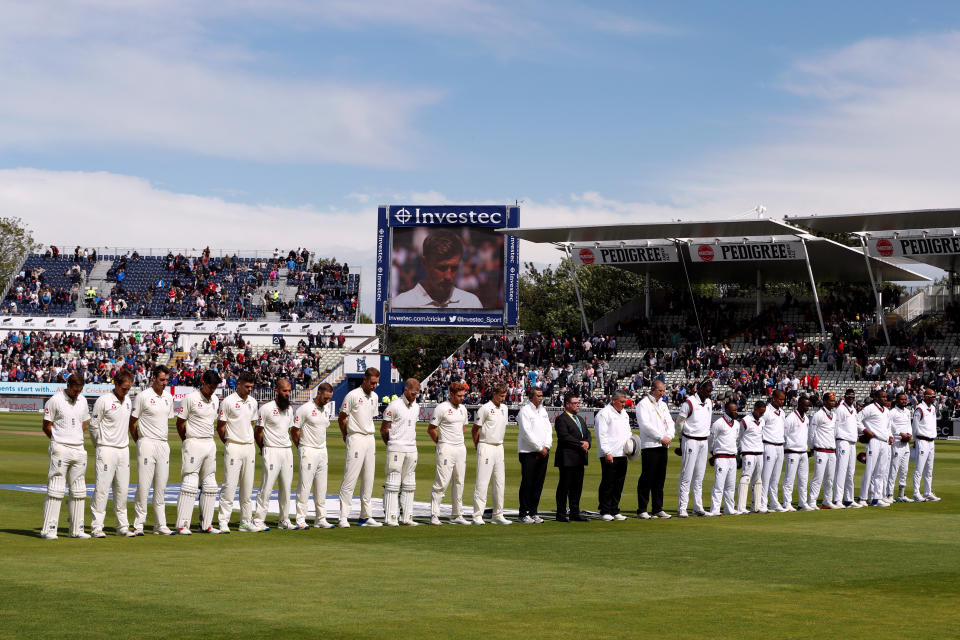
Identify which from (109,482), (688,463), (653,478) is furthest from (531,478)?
(109,482)

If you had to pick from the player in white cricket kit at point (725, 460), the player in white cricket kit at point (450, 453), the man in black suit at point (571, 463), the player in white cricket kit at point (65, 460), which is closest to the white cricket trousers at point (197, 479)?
the player in white cricket kit at point (65, 460)

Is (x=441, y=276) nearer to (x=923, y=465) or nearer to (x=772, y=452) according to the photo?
(x=923, y=465)

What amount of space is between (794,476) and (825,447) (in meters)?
0.91

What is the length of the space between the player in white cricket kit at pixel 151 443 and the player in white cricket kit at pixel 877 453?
12.0 meters

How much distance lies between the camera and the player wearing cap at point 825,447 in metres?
19.5

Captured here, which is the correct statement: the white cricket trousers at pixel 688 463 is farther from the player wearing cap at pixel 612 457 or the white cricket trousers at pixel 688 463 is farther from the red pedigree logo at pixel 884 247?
the red pedigree logo at pixel 884 247

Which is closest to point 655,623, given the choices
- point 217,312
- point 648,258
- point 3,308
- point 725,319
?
point 648,258

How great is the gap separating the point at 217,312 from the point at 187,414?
57.8m

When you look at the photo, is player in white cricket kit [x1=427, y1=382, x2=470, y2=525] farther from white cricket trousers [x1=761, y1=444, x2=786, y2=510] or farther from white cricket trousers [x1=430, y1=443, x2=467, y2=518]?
white cricket trousers [x1=761, y1=444, x2=786, y2=510]

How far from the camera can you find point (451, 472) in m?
15.7

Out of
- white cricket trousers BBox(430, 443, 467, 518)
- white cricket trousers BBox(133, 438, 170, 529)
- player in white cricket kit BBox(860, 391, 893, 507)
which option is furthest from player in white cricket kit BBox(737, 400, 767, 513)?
white cricket trousers BBox(133, 438, 170, 529)

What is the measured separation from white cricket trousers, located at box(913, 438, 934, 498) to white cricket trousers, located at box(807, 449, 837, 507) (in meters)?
2.36

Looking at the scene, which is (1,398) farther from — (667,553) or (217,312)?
(667,553)

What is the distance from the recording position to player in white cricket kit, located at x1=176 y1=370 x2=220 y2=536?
14016 millimetres
